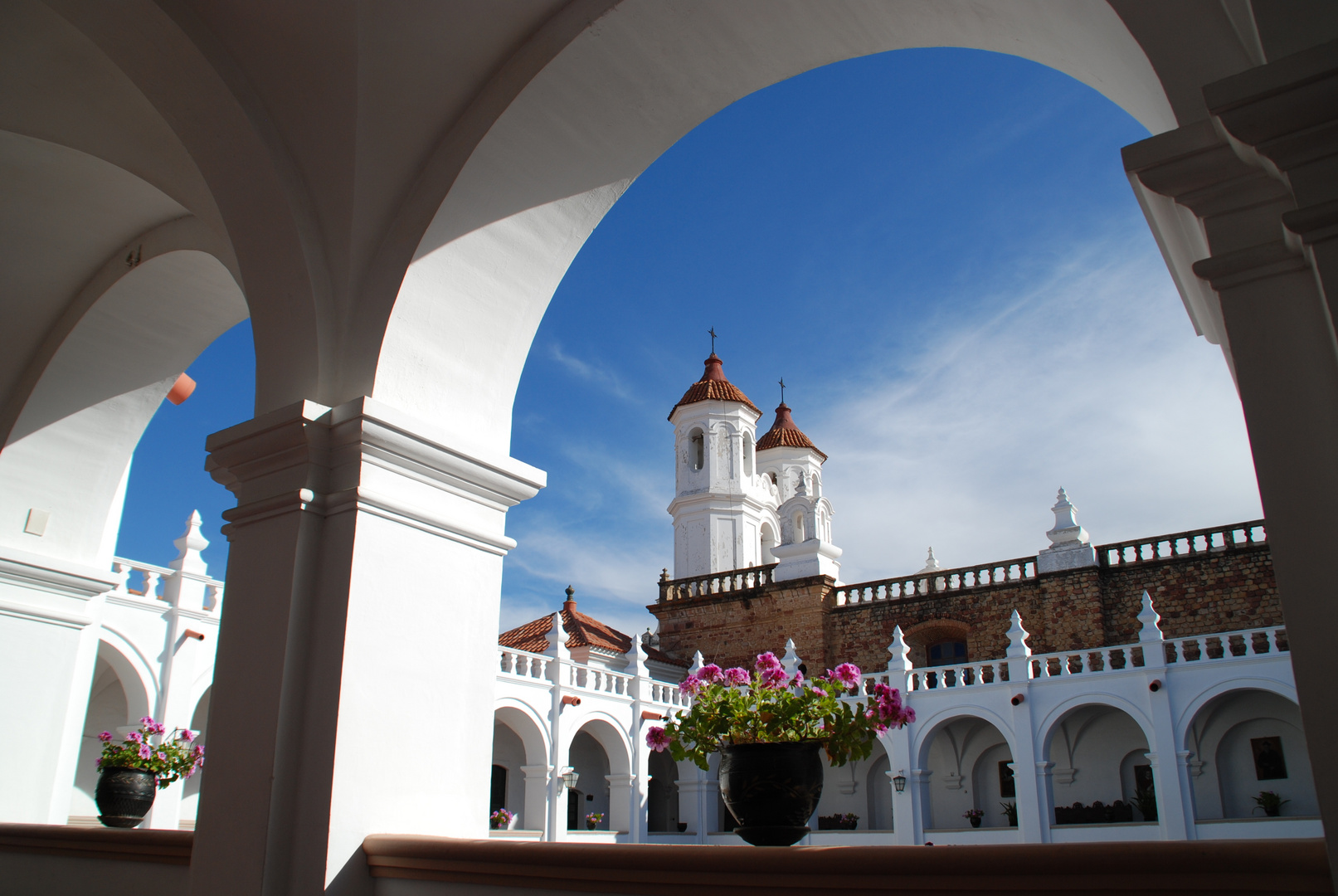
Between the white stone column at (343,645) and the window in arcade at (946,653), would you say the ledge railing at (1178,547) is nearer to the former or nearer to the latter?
the window in arcade at (946,653)

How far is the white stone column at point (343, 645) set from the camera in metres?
3.05

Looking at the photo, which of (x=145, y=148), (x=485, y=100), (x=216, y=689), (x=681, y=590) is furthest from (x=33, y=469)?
(x=681, y=590)

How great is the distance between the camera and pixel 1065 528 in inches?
889

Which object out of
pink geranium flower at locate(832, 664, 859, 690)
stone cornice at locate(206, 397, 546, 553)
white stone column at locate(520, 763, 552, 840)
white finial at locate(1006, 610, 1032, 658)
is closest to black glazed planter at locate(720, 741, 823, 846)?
pink geranium flower at locate(832, 664, 859, 690)

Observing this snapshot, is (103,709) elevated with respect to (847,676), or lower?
elevated

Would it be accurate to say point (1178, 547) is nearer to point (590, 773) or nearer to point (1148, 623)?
point (1148, 623)

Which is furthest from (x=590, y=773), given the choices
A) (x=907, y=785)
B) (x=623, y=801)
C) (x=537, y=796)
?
(x=907, y=785)

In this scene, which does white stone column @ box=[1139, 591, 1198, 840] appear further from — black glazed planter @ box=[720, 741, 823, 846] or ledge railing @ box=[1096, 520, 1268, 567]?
black glazed planter @ box=[720, 741, 823, 846]

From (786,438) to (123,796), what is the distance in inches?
1263

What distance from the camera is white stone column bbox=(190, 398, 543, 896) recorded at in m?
3.05

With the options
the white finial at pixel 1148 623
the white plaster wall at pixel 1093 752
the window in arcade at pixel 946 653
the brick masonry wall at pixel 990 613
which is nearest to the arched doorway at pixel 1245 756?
the white plaster wall at pixel 1093 752

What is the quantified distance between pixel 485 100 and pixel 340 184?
0.65 meters

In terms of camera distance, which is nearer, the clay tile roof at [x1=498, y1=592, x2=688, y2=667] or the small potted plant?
the small potted plant

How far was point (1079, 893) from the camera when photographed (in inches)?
72.1
